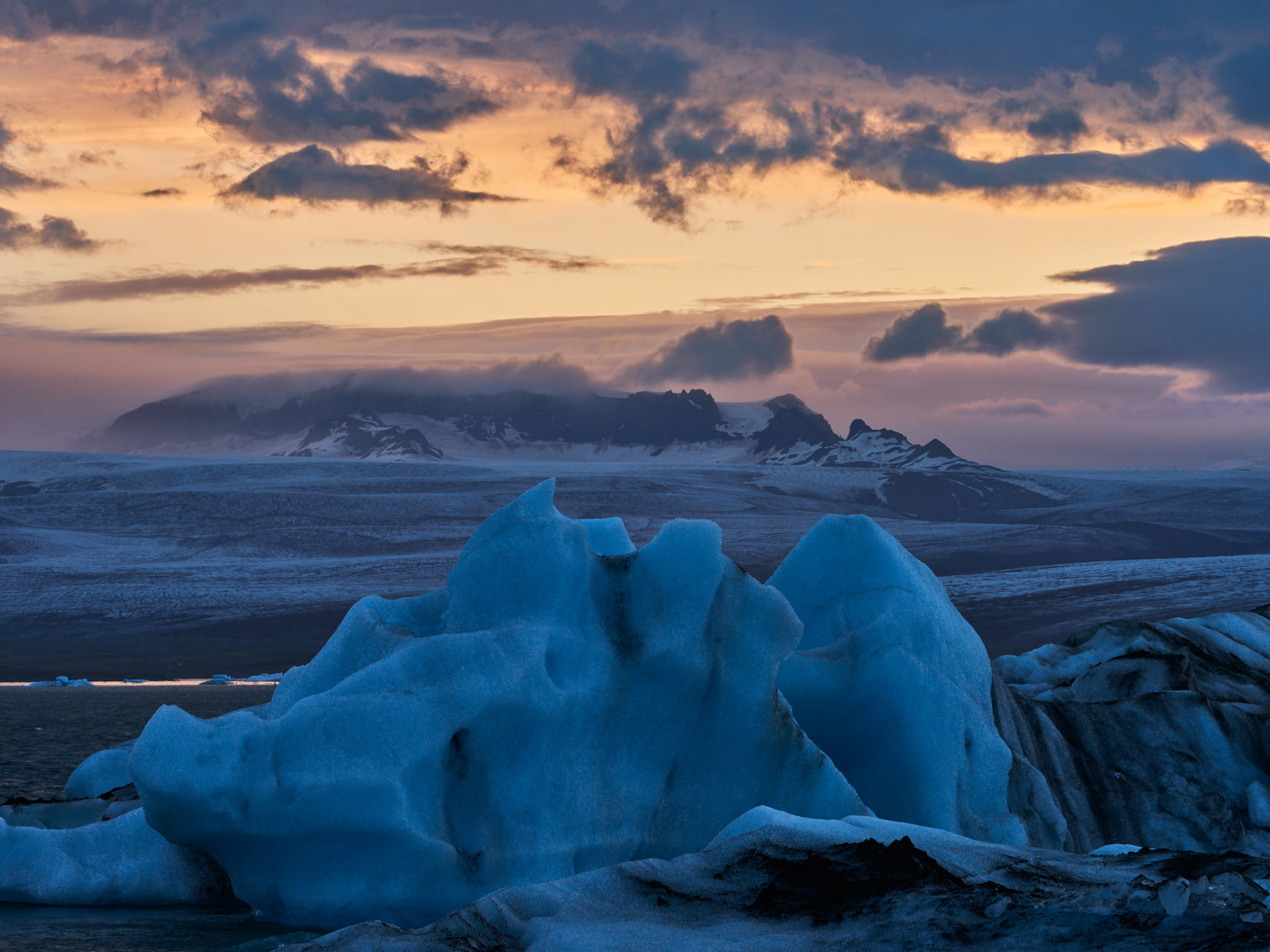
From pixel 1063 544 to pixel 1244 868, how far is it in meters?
74.6

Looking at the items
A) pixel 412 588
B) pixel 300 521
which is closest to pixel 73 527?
pixel 300 521

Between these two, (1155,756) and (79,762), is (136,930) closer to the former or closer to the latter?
(1155,756)

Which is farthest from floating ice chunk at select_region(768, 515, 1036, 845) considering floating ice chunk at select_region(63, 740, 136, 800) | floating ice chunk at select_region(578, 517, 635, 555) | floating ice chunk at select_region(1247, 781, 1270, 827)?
floating ice chunk at select_region(63, 740, 136, 800)

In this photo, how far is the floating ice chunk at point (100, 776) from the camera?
44.0ft

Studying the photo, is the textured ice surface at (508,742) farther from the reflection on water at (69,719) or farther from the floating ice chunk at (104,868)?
the reflection on water at (69,719)

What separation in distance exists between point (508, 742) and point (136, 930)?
9.10ft

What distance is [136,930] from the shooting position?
854 cm

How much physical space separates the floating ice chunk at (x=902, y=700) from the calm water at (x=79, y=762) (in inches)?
184

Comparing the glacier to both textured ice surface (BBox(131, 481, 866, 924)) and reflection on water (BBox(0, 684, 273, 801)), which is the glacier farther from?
reflection on water (BBox(0, 684, 273, 801))

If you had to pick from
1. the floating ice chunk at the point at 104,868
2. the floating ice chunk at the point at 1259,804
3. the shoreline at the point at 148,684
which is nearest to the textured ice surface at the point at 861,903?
the floating ice chunk at the point at 104,868

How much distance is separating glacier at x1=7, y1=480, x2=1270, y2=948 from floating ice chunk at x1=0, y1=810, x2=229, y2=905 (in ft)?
0.06

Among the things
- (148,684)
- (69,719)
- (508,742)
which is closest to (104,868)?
(508,742)

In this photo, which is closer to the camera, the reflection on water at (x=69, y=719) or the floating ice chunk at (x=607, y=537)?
the floating ice chunk at (x=607, y=537)

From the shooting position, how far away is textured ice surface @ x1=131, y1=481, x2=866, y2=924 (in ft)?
26.8
